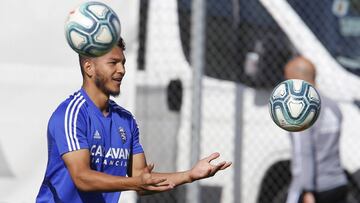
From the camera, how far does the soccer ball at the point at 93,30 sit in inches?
223

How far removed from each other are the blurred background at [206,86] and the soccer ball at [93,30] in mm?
2882

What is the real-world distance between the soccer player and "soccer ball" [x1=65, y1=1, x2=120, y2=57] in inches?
108

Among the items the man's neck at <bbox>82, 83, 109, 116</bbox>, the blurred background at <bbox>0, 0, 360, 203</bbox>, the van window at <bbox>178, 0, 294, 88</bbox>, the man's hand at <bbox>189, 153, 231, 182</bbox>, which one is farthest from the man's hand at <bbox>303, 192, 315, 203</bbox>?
the man's hand at <bbox>189, 153, 231, 182</bbox>

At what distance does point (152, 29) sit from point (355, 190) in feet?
6.96

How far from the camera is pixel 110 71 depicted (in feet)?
18.9

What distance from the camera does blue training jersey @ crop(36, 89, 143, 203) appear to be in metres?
5.61

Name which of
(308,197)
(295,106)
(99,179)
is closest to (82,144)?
(99,179)

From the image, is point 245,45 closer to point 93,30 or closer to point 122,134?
point 122,134

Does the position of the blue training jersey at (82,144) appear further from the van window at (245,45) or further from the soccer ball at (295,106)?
the van window at (245,45)

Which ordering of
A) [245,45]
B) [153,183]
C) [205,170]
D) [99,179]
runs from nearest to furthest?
[153,183] → [205,170] → [99,179] → [245,45]

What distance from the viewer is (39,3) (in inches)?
337

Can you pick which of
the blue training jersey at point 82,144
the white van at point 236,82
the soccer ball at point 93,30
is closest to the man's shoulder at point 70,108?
the blue training jersey at point 82,144

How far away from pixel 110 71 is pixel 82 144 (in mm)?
434

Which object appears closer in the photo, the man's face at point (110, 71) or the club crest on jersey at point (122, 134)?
the man's face at point (110, 71)
